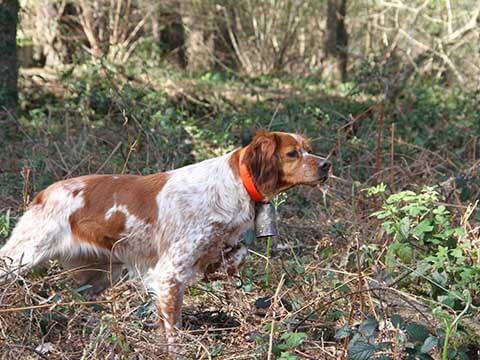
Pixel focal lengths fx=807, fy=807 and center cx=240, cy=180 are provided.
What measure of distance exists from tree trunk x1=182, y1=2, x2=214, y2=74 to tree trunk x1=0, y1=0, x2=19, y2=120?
6.80m

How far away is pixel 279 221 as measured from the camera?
6.96 m

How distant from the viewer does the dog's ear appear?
16.0ft

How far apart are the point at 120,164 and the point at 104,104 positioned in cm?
242

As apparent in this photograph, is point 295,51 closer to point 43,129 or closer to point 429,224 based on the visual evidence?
point 43,129

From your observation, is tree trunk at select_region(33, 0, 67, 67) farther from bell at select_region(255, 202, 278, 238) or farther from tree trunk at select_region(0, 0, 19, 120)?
bell at select_region(255, 202, 278, 238)

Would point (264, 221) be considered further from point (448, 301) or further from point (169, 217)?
point (448, 301)

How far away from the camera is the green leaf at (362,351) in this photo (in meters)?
3.80

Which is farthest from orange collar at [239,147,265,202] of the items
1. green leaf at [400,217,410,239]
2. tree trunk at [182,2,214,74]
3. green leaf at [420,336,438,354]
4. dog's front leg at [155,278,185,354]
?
tree trunk at [182,2,214,74]

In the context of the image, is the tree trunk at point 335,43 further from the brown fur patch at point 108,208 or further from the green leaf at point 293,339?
the green leaf at point 293,339

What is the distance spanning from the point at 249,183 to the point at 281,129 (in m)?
4.94

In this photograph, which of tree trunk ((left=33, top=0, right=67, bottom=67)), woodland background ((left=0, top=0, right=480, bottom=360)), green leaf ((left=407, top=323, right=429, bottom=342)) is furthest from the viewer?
tree trunk ((left=33, top=0, right=67, bottom=67))

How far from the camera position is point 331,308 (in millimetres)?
4785

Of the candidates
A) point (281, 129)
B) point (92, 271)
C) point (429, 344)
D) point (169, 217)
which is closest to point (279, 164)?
point (169, 217)

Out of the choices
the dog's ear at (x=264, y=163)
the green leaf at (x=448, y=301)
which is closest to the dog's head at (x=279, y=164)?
the dog's ear at (x=264, y=163)
